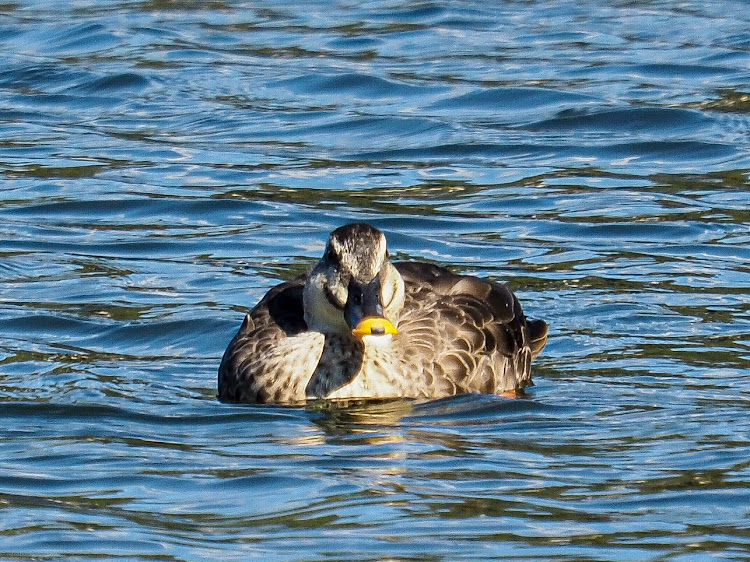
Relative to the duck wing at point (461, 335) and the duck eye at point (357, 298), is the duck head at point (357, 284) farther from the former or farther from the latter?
the duck wing at point (461, 335)

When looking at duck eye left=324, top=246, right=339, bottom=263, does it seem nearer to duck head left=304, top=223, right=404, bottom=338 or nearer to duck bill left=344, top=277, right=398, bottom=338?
duck head left=304, top=223, right=404, bottom=338

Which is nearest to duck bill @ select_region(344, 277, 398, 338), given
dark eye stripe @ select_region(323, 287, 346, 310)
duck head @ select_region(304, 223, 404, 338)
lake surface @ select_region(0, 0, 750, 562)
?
duck head @ select_region(304, 223, 404, 338)

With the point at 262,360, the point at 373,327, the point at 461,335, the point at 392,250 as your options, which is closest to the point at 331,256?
the point at 373,327

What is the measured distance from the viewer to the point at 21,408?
9.41 meters

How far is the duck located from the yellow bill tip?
0.09 meters

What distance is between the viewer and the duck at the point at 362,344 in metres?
9.46

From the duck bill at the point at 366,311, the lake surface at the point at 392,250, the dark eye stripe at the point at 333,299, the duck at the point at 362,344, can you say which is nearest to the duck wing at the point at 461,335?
the duck at the point at 362,344

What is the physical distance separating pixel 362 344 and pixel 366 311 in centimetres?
67

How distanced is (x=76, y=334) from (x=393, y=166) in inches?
188

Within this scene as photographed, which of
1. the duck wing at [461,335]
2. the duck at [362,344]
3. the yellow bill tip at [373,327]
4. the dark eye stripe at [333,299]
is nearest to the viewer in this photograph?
the yellow bill tip at [373,327]

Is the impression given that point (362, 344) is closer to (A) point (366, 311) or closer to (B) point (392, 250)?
(A) point (366, 311)

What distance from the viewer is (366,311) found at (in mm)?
9227

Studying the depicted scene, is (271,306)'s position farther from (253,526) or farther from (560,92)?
(560,92)

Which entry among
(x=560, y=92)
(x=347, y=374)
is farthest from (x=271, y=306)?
(x=560, y=92)
